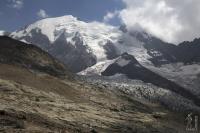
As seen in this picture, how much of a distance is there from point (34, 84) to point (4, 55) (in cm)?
3114

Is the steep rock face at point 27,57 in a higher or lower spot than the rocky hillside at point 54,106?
higher

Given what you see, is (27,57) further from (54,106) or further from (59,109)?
(59,109)

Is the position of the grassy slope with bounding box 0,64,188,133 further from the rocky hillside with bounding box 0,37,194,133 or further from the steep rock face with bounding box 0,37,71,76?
the steep rock face with bounding box 0,37,71,76

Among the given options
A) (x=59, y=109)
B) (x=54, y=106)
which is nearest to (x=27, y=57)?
(x=54, y=106)

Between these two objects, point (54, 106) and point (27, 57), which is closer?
point (54, 106)

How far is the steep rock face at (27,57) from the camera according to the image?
5166 inches

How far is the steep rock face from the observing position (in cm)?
13123

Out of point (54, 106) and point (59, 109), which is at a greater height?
point (54, 106)

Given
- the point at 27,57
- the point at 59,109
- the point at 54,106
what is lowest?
the point at 59,109

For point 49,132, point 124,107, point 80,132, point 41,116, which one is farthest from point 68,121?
point 124,107

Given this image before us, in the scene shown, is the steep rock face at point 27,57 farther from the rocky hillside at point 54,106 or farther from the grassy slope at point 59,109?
the grassy slope at point 59,109

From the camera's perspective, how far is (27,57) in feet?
463

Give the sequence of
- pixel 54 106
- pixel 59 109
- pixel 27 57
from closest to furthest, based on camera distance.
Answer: pixel 59 109 → pixel 54 106 → pixel 27 57

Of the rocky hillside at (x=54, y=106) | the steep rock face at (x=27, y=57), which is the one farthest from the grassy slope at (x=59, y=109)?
the steep rock face at (x=27, y=57)
